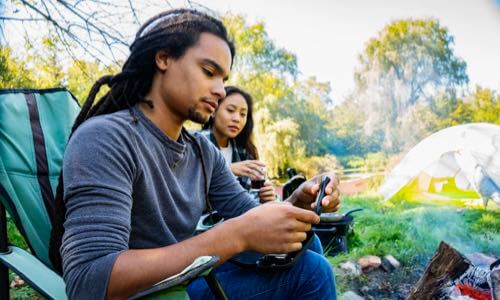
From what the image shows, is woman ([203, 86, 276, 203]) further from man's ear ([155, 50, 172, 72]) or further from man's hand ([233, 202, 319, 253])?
man's hand ([233, 202, 319, 253])

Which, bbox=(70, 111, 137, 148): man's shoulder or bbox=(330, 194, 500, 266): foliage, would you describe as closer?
bbox=(70, 111, 137, 148): man's shoulder

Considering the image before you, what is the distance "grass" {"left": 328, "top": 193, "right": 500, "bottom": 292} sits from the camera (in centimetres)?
366

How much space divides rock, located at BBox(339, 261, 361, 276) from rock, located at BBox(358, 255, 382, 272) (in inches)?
2.3

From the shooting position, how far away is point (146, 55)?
3.54 ft

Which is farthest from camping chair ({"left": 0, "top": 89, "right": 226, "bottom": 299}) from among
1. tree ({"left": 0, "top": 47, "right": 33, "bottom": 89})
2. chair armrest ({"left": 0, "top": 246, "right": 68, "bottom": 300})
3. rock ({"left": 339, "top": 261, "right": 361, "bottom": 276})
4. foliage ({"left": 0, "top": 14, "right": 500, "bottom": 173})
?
foliage ({"left": 0, "top": 14, "right": 500, "bottom": 173})

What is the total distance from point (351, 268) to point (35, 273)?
9.55 feet

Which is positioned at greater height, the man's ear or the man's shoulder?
the man's ear

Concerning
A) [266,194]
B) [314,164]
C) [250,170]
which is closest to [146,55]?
[266,194]

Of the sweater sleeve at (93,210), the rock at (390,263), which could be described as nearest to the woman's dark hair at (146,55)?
the sweater sleeve at (93,210)

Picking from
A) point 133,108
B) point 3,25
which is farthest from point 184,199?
point 3,25

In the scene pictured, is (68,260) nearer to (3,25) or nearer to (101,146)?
(101,146)

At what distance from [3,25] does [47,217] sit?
1.47 metres

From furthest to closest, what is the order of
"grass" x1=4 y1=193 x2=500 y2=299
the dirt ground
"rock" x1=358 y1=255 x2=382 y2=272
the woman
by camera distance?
"grass" x1=4 y1=193 x2=500 y2=299 → "rock" x1=358 y1=255 x2=382 y2=272 → the dirt ground → the woman

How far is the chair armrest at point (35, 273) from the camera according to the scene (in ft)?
2.72
